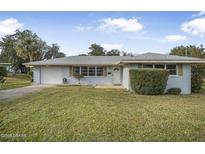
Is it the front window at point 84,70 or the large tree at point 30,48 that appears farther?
the large tree at point 30,48

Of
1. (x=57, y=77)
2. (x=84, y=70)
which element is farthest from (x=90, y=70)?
(x=57, y=77)

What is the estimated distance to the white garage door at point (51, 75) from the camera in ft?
67.9

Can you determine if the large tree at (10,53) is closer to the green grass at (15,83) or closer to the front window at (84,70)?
the green grass at (15,83)

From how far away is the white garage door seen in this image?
815 inches

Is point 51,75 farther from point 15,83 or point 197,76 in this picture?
point 197,76

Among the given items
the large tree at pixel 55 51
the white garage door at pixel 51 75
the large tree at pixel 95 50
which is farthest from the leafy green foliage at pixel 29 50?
the white garage door at pixel 51 75

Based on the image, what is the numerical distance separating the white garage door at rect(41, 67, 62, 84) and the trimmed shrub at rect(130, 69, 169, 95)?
922cm

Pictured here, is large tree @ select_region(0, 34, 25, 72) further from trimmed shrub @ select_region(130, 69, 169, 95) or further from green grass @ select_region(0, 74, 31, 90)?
trimmed shrub @ select_region(130, 69, 169, 95)

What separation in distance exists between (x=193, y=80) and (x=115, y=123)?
420 inches

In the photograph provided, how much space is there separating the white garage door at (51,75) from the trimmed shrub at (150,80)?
30.2 feet

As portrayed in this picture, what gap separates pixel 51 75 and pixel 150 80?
10783 mm
